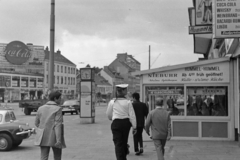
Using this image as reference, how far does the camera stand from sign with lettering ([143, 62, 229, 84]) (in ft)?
42.9

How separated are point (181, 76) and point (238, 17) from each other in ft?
15.0

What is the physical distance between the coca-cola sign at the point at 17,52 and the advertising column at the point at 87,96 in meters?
37.2

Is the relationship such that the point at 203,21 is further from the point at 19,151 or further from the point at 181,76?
the point at 19,151

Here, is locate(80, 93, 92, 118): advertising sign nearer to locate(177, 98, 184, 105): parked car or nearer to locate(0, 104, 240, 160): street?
locate(0, 104, 240, 160): street

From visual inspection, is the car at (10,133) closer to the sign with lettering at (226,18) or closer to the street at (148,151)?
the street at (148,151)

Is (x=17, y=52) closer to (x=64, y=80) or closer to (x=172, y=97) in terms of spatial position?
(x=64, y=80)

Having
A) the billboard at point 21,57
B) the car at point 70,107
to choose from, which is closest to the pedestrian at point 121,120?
the car at point 70,107

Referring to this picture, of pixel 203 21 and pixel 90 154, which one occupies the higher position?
pixel 203 21

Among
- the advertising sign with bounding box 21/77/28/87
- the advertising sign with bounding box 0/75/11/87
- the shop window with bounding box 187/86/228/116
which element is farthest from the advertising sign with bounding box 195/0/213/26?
the advertising sign with bounding box 21/77/28/87

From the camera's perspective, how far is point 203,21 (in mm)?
12961

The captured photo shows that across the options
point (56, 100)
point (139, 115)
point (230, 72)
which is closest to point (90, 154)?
point (139, 115)

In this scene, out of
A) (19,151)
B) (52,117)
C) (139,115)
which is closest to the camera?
(52,117)

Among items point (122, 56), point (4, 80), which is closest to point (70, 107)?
point (4, 80)

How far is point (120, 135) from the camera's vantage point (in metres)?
7.28
